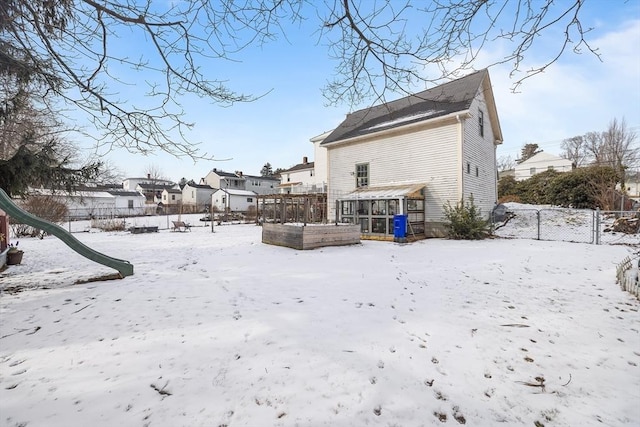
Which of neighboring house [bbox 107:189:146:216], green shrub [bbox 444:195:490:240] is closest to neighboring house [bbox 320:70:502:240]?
green shrub [bbox 444:195:490:240]

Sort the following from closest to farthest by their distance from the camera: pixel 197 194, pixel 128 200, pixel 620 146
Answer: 1. pixel 620 146
2. pixel 128 200
3. pixel 197 194

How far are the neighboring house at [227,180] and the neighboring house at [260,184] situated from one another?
913 millimetres

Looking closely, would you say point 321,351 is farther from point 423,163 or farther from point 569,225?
point 569,225

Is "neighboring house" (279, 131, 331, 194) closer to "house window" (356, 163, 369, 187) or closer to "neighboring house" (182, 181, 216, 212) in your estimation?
"house window" (356, 163, 369, 187)

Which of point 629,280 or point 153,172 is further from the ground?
point 153,172

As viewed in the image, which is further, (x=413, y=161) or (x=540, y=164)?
(x=540, y=164)

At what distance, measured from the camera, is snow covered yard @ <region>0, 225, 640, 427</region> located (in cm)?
216

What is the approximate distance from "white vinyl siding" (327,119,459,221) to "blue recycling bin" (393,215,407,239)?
2.39m

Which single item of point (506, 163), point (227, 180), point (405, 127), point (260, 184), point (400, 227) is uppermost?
point (506, 163)

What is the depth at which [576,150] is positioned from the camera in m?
43.1

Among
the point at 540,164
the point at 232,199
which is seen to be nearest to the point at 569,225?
the point at 540,164

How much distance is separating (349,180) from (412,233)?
556cm

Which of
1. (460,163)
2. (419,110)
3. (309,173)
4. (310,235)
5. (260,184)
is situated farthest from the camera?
(260,184)

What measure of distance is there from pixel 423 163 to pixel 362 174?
3.58m
